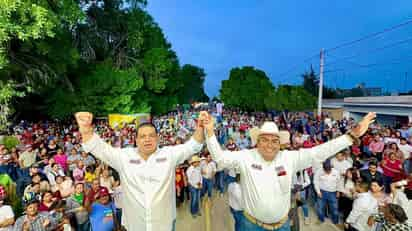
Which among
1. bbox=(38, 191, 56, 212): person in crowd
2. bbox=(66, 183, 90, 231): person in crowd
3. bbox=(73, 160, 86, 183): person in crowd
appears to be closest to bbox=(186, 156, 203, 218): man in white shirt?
bbox=(66, 183, 90, 231): person in crowd

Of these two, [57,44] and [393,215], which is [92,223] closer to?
[393,215]

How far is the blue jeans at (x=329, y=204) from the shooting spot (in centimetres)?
534

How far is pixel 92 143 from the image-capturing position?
2.39 meters

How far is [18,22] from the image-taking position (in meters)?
7.62

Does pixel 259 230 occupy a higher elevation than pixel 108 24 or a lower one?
lower

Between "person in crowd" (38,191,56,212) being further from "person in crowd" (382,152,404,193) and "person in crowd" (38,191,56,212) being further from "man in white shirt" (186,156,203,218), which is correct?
"person in crowd" (382,152,404,193)

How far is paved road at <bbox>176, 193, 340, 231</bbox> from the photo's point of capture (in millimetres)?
5406

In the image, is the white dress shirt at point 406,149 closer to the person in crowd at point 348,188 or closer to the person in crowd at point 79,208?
the person in crowd at point 348,188

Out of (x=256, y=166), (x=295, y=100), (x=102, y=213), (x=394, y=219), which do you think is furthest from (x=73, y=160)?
(x=295, y=100)

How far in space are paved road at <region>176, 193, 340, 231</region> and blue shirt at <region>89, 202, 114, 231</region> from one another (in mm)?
1643

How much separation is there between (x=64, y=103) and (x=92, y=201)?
1435 centimetres

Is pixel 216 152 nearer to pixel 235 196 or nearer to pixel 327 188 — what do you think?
pixel 235 196

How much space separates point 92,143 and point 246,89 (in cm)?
4414

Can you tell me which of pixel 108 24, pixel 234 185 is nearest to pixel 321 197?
pixel 234 185
